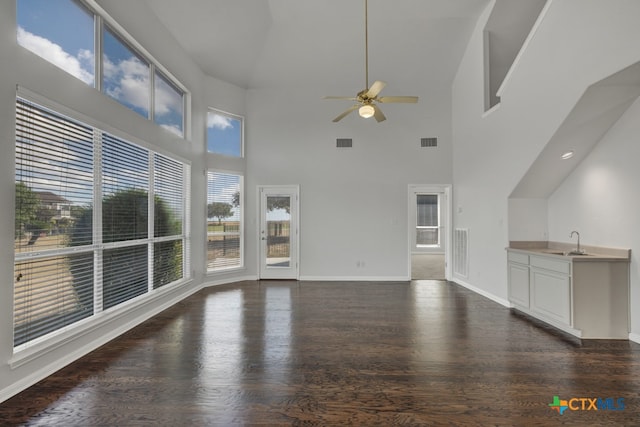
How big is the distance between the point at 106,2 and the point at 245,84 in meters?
3.09

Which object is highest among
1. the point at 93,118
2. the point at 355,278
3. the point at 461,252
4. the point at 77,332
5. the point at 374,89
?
the point at 374,89

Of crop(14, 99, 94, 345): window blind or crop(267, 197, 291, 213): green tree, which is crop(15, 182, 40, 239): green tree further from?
crop(267, 197, 291, 213): green tree

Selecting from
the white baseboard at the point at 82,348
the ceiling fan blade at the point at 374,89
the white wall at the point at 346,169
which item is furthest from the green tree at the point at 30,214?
the white wall at the point at 346,169

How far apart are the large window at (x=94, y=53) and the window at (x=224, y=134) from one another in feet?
3.95

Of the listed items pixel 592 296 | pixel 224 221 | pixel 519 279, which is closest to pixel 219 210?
pixel 224 221

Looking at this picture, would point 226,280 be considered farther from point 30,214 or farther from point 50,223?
point 30,214

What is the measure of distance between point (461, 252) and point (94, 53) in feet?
20.7

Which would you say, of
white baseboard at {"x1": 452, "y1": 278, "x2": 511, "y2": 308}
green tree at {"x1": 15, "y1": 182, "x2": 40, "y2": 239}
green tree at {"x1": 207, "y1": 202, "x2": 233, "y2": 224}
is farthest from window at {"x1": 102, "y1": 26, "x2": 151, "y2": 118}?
white baseboard at {"x1": 452, "y1": 278, "x2": 511, "y2": 308}

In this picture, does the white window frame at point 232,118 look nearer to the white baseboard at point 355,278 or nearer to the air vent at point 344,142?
the air vent at point 344,142

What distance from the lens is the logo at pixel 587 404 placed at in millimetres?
2096

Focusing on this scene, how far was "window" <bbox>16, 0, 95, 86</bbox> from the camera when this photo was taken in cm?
247

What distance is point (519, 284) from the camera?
13.6 ft

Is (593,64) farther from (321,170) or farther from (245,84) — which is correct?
(245,84)

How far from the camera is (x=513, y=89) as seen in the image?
418cm
